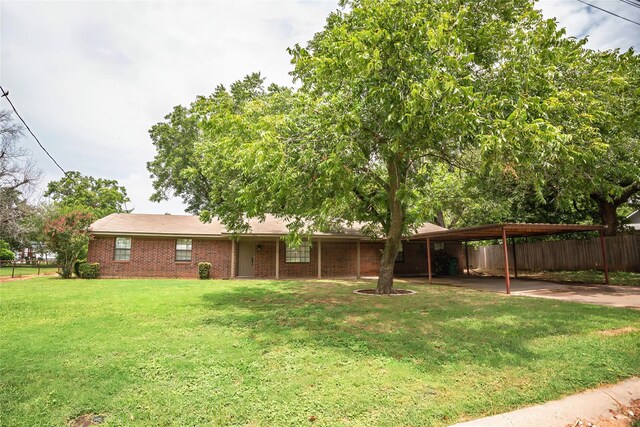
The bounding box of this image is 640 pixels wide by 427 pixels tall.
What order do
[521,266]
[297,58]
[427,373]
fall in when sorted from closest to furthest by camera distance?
[427,373] < [297,58] < [521,266]

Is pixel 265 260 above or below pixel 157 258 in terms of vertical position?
below

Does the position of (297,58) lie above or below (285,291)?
above

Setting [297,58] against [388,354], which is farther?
[297,58]

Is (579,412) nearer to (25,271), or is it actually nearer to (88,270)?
(88,270)

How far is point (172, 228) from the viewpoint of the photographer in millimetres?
19625

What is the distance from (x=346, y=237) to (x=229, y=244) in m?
6.68

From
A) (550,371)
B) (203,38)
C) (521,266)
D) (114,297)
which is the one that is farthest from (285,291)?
(521,266)

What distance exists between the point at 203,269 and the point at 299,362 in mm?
15028

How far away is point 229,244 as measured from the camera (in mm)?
19938

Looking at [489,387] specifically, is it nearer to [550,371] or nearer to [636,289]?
[550,371]

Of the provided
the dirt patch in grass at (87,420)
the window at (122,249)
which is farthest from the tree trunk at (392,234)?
the window at (122,249)

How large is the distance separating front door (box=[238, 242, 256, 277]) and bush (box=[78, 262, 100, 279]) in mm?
7341

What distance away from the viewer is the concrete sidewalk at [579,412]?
11.7 feet

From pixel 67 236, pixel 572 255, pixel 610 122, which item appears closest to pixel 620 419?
pixel 610 122
